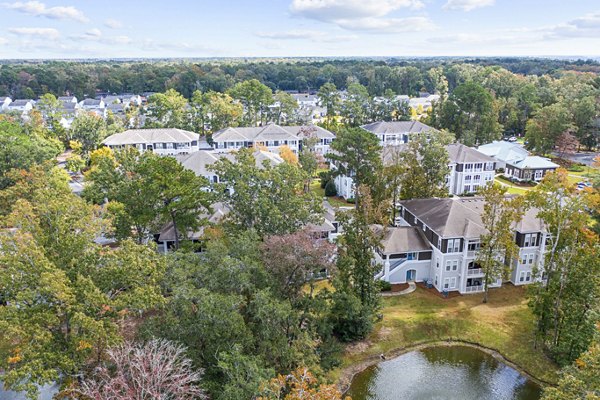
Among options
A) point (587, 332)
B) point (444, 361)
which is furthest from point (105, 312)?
point (587, 332)

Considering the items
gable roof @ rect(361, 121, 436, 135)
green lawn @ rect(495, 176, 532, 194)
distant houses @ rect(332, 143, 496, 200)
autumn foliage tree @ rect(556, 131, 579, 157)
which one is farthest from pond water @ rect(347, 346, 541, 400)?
autumn foliage tree @ rect(556, 131, 579, 157)

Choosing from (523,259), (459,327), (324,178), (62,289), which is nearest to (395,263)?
(459,327)

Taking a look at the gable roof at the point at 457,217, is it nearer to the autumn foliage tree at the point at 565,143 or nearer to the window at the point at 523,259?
the window at the point at 523,259

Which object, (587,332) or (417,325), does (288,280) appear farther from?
(587,332)

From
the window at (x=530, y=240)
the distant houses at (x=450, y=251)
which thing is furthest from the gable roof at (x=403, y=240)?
the window at (x=530, y=240)

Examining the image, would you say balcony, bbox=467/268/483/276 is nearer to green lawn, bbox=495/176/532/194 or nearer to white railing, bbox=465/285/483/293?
white railing, bbox=465/285/483/293

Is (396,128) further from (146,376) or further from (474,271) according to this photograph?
(146,376)
